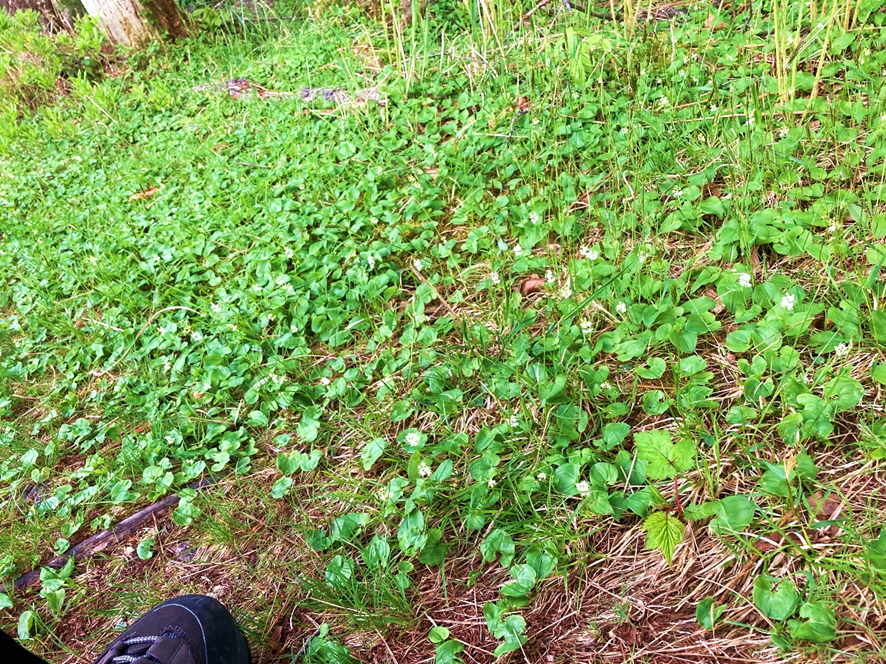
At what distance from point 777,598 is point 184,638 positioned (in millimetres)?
1634

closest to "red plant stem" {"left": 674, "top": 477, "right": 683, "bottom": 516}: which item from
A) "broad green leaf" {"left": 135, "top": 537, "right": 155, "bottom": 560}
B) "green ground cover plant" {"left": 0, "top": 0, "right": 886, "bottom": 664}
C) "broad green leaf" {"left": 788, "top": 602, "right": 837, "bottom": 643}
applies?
"green ground cover plant" {"left": 0, "top": 0, "right": 886, "bottom": 664}

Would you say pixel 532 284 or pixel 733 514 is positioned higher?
pixel 532 284

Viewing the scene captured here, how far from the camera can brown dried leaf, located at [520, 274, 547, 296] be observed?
7.75 ft

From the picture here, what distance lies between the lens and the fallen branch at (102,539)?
2115 millimetres

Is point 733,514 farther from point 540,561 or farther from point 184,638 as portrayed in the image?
point 184,638

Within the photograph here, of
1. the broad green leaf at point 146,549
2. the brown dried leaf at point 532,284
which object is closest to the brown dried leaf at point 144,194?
the broad green leaf at point 146,549

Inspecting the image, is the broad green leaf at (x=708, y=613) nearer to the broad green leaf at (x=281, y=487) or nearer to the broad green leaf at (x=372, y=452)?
the broad green leaf at (x=372, y=452)

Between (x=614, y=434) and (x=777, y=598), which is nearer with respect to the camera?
(x=777, y=598)

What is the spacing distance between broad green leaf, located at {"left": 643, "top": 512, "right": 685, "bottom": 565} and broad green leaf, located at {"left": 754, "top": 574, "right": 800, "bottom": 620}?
0.20 metres

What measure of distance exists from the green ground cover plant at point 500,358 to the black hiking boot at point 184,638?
0.12 meters

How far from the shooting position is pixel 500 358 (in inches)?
82.5

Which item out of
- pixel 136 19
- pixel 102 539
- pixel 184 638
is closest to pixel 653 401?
pixel 184 638

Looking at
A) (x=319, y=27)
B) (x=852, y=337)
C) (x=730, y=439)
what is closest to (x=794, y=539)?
(x=730, y=439)

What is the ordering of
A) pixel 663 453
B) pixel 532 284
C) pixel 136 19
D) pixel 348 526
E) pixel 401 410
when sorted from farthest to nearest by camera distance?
pixel 136 19, pixel 532 284, pixel 401 410, pixel 348 526, pixel 663 453
